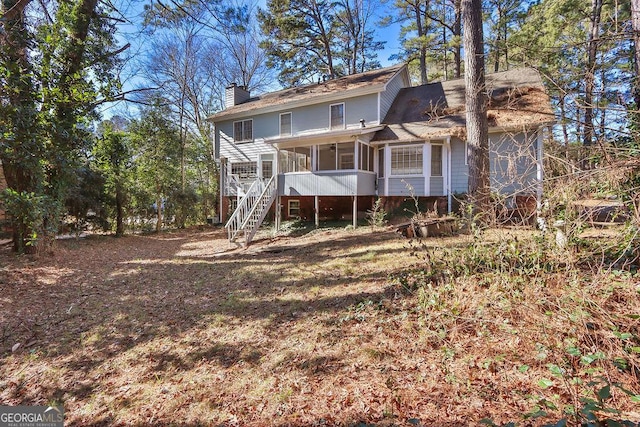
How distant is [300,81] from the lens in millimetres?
21844

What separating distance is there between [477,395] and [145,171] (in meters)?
16.4

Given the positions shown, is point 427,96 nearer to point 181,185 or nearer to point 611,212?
point 611,212

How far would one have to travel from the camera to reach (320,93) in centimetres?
1464

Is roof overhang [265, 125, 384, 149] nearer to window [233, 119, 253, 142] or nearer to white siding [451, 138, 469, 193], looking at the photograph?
white siding [451, 138, 469, 193]

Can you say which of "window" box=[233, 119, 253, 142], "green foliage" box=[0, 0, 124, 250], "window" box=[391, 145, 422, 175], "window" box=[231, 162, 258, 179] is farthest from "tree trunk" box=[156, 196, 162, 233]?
"window" box=[391, 145, 422, 175]

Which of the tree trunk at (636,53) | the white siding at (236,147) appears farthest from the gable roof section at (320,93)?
the tree trunk at (636,53)

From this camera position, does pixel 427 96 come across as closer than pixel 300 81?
Yes

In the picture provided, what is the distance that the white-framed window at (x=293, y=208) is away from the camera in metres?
15.7

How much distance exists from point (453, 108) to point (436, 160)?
2.47 meters

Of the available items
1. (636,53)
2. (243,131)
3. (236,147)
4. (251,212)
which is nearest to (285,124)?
(243,131)

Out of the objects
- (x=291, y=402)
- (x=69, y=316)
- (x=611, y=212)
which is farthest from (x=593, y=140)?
(x=69, y=316)

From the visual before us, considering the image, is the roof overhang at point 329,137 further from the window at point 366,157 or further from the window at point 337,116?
the window at point 337,116

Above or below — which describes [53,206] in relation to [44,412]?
above

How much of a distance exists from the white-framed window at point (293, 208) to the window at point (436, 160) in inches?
275
